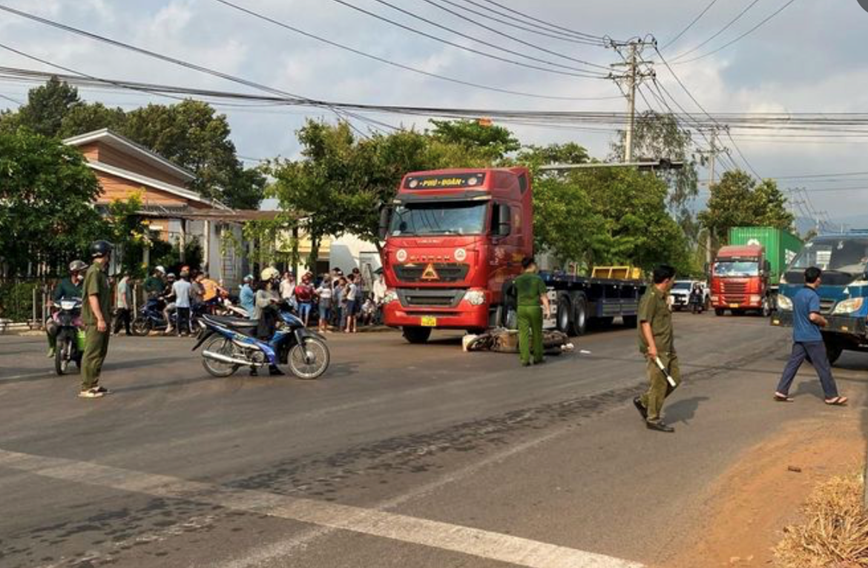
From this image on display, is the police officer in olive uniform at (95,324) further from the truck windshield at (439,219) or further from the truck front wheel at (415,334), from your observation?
the truck front wheel at (415,334)

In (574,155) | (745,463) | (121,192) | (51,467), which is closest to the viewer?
(51,467)

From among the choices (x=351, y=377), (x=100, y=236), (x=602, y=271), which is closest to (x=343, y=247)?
(x=602, y=271)

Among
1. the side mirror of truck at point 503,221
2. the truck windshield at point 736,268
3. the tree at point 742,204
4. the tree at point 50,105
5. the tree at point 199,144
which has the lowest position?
the truck windshield at point 736,268

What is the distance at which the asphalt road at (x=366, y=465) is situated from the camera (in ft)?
16.0

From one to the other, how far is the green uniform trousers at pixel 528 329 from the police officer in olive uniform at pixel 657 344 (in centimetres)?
523

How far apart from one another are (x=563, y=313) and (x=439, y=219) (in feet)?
15.2

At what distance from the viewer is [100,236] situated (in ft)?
74.2

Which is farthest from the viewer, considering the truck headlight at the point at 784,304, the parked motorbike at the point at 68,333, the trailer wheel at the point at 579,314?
the trailer wheel at the point at 579,314

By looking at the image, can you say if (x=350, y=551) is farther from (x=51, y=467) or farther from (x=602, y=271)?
(x=602, y=271)

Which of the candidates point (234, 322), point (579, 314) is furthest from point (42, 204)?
point (579, 314)

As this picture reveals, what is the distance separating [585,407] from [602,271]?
28068 millimetres

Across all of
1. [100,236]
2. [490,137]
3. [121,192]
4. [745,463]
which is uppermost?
[490,137]

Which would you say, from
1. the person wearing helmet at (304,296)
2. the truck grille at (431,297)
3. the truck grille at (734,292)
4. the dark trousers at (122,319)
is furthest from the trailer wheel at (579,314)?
the truck grille at (734,292)

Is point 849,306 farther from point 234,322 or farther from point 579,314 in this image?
point 234,322
